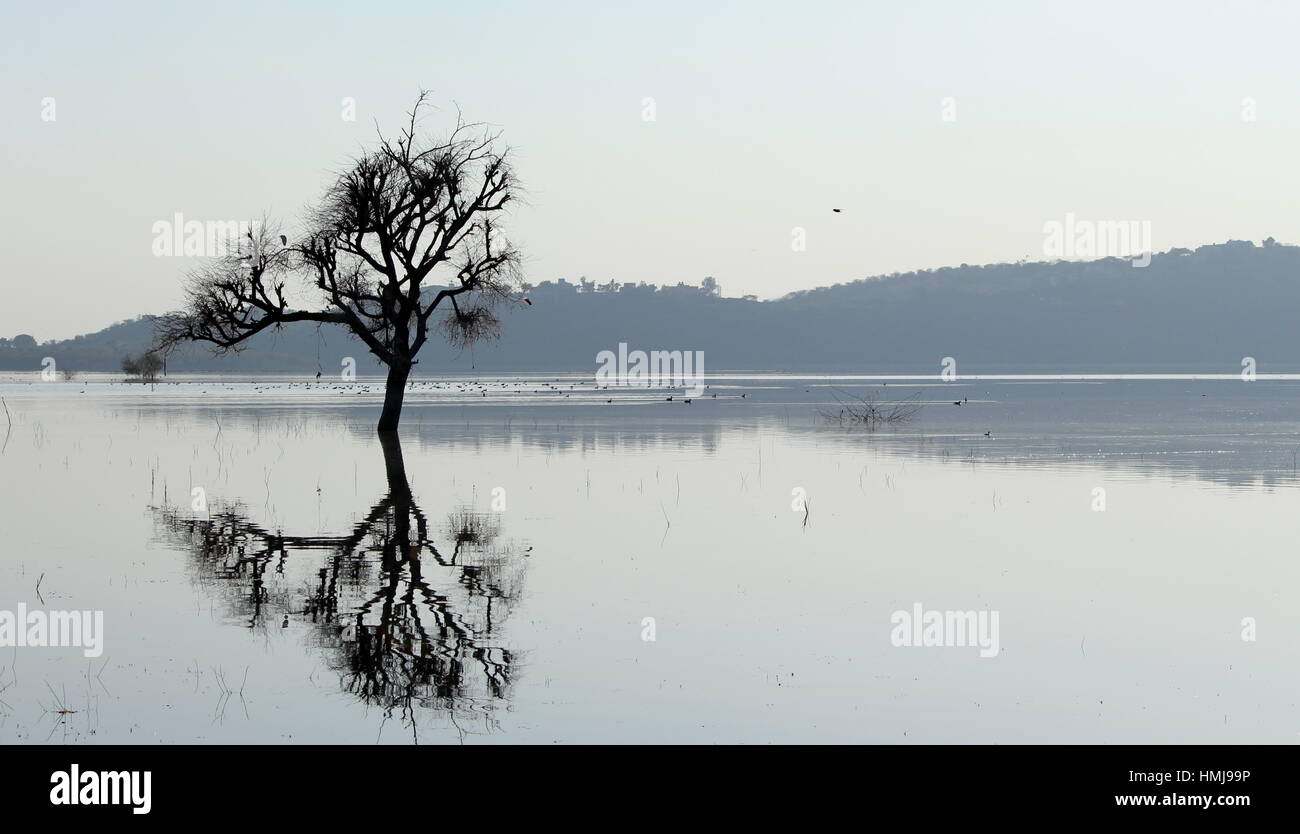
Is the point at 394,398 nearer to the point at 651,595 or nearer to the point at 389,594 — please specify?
the point at 389,594

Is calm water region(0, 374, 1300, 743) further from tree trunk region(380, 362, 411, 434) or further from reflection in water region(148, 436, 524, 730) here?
tree trunk region(380, 362, 411, 434)

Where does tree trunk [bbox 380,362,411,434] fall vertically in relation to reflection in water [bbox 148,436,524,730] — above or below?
above

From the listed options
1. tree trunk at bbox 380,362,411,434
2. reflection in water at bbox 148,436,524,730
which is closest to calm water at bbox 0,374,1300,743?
reflection in water at bbox 148,436,524,730

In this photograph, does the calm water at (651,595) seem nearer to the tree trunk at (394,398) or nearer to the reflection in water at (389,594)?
the reflection in water at (389,594)

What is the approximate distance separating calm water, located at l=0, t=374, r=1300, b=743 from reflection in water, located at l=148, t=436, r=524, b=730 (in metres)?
0.06

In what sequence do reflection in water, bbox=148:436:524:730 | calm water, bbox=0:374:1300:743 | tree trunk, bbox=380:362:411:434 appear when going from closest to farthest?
calm water, bbox=0:374:1300:743
reflection in water, bbox=148:436:524:730
tree trunk, bbox=380:362:411:434

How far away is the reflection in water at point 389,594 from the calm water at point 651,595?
62mm

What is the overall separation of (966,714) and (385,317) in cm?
3563

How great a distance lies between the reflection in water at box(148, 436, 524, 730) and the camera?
10.4 metres

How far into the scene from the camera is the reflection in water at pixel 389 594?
1036 cm

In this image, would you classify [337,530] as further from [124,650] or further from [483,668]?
[483,668]
